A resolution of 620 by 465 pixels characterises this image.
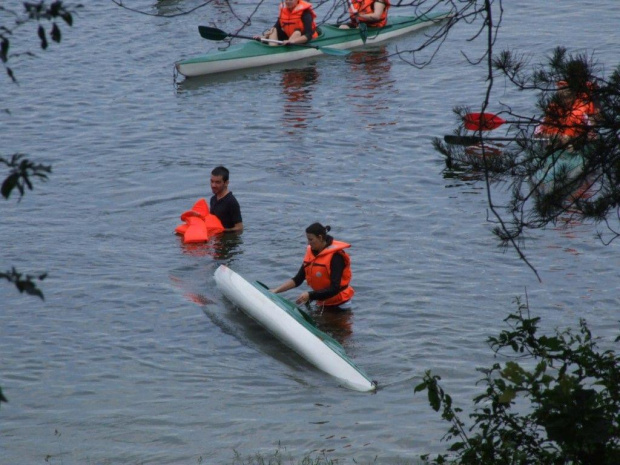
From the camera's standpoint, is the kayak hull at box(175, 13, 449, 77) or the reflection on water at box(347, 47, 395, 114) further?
the kayak hull at box(175, 13, 449, 77)

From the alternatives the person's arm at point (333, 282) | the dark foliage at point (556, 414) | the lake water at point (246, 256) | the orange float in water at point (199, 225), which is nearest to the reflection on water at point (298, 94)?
the lake water at point (246, 256)

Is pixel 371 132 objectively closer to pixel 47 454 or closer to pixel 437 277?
pixel 437 277

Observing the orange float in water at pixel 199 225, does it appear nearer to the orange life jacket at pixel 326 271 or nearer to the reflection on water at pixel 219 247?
the reflection on water at pixel 219 247

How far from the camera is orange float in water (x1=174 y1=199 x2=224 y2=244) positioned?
1048 centimetres

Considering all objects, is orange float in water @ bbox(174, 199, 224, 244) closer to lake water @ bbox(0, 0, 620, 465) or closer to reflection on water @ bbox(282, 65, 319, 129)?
lake water @ bbox(0, 0, 620, 465)

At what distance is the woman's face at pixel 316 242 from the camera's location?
8258 mm

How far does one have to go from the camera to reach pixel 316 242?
8297 millimetres

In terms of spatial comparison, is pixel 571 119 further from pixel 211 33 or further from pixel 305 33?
pixel 305 33

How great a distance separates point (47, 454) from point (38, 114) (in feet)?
31.8

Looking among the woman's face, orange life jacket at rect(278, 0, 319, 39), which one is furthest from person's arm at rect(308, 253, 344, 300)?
orange life jacket at rect(278, 0, 319, 39)

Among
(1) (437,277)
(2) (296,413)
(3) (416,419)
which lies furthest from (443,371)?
(1) (437,277)

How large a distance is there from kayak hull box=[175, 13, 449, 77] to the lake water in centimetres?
26

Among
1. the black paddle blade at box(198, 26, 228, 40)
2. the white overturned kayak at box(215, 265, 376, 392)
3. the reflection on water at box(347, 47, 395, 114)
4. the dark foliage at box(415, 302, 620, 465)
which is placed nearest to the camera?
the dark foliage at box(415, 302, 620, 465)

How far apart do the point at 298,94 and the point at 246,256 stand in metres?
6.36
